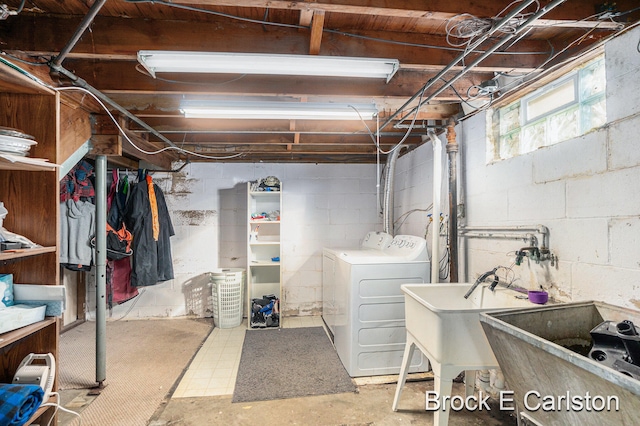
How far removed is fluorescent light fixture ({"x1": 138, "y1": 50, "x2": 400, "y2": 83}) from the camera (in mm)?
1498

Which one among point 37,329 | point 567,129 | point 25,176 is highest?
point 567,129

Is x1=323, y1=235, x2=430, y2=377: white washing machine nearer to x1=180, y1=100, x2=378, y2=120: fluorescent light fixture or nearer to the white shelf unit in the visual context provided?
x1=180, y1=100, x2=378, y2=120: fluorescent light fixture

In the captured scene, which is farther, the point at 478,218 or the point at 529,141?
the point at 478,218

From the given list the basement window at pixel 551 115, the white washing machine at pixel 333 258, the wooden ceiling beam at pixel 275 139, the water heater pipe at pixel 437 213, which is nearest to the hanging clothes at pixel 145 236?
the wooden ceiling beam at pixel 275 139

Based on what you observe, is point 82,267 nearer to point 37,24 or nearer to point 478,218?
point 37,24

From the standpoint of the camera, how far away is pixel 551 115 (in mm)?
1846

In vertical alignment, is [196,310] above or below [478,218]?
below

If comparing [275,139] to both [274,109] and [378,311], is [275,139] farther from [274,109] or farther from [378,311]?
[378,311]

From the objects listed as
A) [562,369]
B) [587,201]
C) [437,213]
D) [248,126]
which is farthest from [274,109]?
[562,369]

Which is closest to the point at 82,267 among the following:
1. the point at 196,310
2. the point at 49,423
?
the point at 196,310

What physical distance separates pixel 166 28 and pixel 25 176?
39.1 inches

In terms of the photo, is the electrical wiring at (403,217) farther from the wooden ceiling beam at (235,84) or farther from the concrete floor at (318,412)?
the concrete floor at (318,412)

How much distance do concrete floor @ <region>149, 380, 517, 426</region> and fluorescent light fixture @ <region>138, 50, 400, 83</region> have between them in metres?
2.13

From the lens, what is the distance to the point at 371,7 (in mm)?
1365
